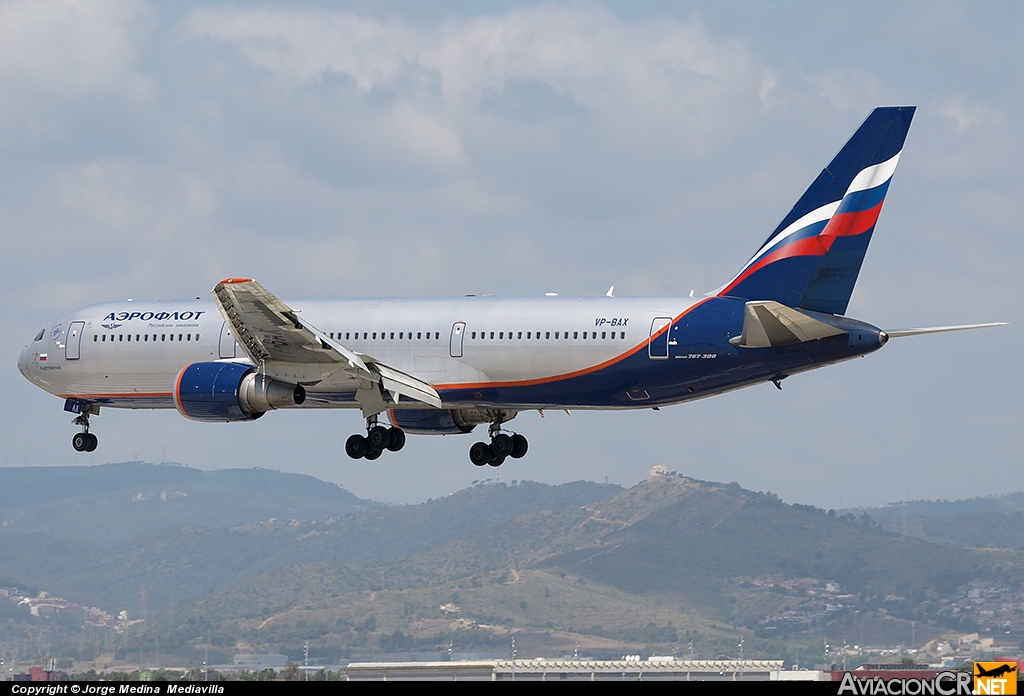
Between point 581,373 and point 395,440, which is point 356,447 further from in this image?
point 581,373

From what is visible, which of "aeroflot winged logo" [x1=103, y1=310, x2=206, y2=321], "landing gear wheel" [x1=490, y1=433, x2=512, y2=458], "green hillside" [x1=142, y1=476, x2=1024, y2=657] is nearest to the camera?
"aeroflot winged logo" [x1=103, y1=310, x2=206, y2=321]

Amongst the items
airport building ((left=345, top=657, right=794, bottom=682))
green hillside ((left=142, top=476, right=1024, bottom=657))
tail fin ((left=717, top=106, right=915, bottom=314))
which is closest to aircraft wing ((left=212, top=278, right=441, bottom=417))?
tail fin ((left=717, top=106, right=915, bottom=314))

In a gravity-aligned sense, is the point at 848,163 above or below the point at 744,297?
above

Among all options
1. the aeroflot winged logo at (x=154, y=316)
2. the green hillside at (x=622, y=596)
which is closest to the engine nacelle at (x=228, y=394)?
the aeroflot winged logo at (x=154, y=316)

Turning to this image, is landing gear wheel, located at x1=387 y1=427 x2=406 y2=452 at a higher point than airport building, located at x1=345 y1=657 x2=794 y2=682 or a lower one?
higher

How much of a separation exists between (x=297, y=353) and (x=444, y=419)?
265 inches

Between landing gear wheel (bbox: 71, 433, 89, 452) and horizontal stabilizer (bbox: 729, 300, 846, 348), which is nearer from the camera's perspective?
horizontal stabilizer (bbox: 729, 300, 846, 348)

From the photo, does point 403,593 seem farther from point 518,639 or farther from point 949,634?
point 949,634

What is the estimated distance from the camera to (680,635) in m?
145

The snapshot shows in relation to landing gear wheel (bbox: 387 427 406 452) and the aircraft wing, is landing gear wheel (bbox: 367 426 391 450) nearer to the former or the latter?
landing gear wheel (bbox: 387 427 406 452)

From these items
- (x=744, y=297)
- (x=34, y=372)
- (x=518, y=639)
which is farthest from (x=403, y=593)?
(x=744, y=297)

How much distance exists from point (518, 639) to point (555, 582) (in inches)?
1227

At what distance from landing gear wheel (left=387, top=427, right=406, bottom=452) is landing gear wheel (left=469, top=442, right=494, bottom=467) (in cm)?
307

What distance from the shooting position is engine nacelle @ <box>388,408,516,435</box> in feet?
168
